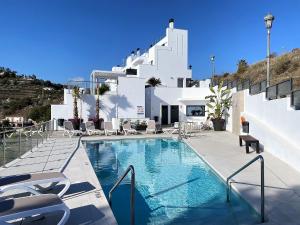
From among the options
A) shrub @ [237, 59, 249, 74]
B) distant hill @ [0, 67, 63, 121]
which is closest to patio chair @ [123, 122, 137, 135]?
distant hill @ [0, 67, 63, 121]

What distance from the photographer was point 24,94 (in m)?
47.8

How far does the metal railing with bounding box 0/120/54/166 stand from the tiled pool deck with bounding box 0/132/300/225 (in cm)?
30

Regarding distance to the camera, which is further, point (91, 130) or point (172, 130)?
point (172, 130)

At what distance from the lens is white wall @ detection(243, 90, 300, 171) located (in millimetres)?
9445

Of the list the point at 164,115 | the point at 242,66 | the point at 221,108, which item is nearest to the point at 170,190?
the point at 221,108

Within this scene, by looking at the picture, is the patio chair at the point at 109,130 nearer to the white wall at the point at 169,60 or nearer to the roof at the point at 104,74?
the roof at the point at 104,74

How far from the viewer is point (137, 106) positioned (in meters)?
25.2

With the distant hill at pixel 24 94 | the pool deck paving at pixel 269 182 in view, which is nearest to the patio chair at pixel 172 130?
the pool deck paving at pixel 269 182

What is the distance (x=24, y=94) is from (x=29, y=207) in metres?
47.8

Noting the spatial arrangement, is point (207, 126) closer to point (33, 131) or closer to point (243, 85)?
point (243, 85)

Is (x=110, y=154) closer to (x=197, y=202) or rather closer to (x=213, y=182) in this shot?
(x=213, y=182)

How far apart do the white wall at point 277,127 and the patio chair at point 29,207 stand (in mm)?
7431

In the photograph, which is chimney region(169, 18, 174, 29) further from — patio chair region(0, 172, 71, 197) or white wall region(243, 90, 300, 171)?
patio chair region(0, 172, 71, 197)

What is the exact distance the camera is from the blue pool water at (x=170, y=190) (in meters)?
5.89
